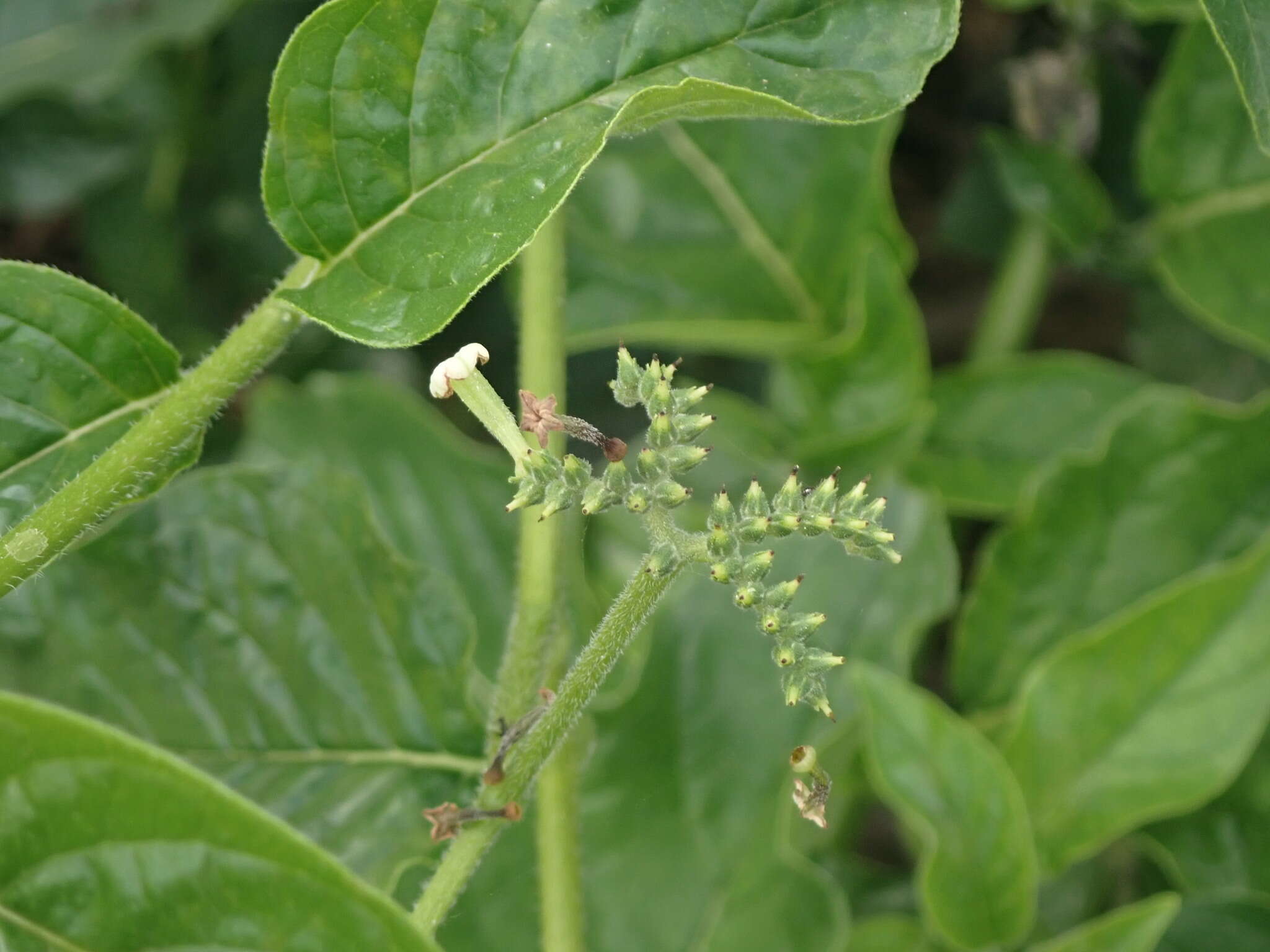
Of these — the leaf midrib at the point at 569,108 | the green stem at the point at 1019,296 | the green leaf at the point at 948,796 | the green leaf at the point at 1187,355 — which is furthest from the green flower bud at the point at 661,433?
the green leaf at the point at 1187,355

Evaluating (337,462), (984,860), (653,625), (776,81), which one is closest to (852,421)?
(653,625)

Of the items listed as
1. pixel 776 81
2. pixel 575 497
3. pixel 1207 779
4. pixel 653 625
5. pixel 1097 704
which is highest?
pixel 776 81

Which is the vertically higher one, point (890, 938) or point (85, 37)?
point (85, 37)

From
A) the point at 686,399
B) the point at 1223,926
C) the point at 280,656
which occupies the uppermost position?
the point at 280,656

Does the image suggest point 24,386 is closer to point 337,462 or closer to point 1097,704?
point 337,462

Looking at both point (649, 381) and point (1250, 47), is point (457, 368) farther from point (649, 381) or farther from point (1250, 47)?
point (1250, 47)

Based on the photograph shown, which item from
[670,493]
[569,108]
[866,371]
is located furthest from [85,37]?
[670,493]

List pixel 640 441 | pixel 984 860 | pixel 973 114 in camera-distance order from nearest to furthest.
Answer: pixel 984 860
pixel 640 441
pixel 973 114
